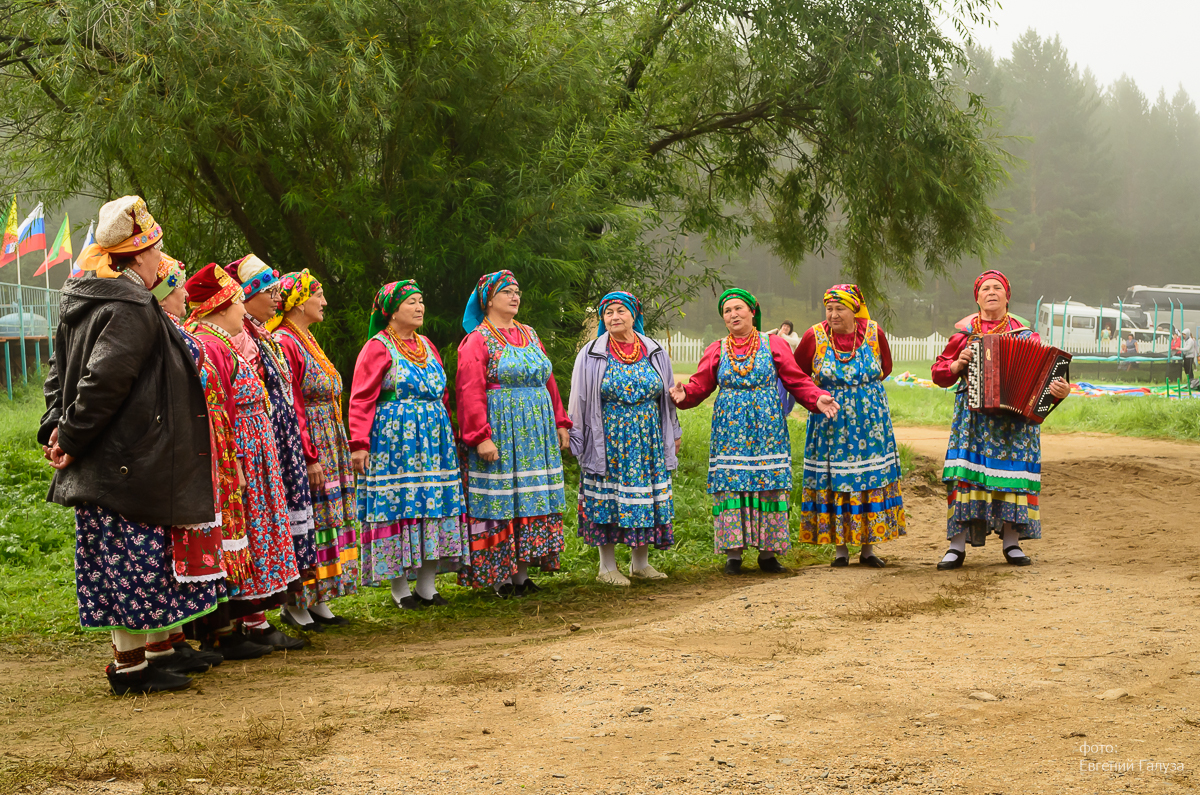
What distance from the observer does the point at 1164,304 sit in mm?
29984

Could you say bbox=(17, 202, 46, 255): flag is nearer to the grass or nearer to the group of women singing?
the group of women singing

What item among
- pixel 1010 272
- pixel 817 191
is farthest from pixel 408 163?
pixel 1010 272

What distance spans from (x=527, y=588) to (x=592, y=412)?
1.12 m

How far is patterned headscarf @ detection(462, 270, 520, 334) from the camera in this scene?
555 centimetres

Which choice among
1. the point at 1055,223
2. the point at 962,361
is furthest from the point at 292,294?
the point at 1055,223

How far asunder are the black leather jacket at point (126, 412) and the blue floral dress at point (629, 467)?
2.65 m

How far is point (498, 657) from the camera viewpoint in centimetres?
425

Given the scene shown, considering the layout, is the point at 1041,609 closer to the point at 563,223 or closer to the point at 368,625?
the point at 368,625

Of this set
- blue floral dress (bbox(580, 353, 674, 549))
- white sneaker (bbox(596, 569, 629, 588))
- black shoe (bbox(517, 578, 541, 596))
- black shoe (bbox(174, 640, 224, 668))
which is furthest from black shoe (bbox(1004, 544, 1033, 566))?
black shoe (bbox(174, 640, 224, 668))

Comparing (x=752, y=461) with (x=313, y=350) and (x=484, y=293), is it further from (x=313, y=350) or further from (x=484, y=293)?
(x=313, y=350)

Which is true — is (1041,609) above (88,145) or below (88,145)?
below

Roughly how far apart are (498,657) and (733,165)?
9185mm

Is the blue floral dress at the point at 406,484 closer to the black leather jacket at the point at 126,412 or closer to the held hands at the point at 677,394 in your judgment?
the held hands at the point at 677,394

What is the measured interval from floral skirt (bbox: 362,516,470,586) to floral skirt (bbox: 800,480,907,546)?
2.25 m
